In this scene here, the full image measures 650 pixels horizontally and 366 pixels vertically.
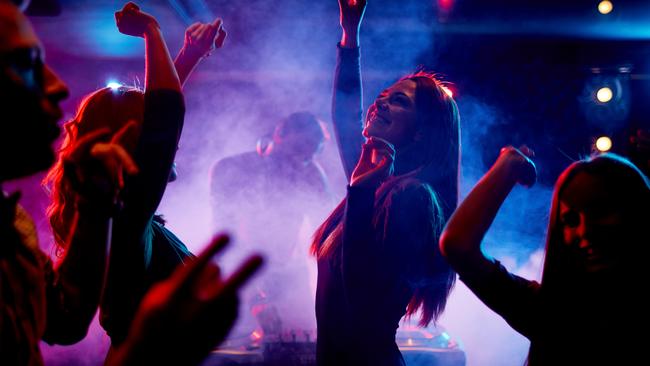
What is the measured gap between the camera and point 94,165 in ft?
3.08

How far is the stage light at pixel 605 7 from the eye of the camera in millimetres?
4539

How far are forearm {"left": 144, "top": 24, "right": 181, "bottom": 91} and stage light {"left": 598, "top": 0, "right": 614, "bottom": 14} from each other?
15.4ft

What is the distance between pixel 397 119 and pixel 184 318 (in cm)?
176

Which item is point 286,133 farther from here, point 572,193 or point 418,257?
point 572,193

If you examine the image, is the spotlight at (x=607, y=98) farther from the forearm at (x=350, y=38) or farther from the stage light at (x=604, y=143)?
the forearm at (x=350, y=38)

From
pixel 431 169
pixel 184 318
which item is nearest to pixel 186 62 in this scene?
pixel 431 169

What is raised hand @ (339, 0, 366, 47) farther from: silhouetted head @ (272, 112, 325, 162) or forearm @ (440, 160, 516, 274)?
silhouetted head @ (272, 112, 325, 162)

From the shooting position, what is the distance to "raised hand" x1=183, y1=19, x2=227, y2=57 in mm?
1775

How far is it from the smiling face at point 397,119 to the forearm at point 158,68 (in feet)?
3.79

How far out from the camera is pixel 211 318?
682 millimetres

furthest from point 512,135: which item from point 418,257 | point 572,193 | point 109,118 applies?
point 109,118

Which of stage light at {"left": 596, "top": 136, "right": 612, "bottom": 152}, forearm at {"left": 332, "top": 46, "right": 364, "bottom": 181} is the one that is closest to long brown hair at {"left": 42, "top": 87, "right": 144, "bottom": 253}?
forearm at {"left": 332, "top": 46, "right": 364, "bottom": 181}

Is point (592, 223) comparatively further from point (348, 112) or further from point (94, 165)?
point (348, 112)

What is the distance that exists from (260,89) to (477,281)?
535 centimetres
